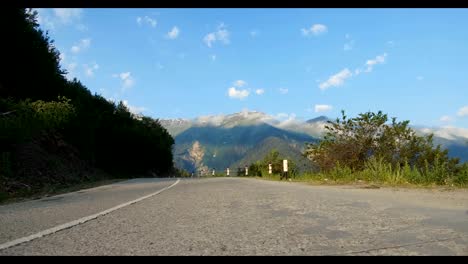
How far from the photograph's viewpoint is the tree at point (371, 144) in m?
18.4

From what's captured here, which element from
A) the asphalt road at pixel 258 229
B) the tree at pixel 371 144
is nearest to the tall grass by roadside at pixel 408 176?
the tree at pixel 371 144

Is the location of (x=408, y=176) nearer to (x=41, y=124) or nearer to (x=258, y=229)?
→ (x=258, y=229)

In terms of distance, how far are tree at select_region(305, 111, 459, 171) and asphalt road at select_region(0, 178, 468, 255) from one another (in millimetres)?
9500

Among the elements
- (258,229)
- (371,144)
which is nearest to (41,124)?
(371,144)

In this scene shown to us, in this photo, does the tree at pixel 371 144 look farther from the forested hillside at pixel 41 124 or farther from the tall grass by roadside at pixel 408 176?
the forested hillside at pixel 41 124

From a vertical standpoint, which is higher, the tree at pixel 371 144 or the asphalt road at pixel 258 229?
the tree at pixel 371 144

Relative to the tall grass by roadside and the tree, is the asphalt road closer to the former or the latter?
the tall grass by roadside

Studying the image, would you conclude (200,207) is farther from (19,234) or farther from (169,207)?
(19,234)

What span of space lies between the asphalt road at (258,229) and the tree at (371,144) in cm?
950

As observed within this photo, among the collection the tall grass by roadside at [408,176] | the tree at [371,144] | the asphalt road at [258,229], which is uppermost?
the tree at [371,144]

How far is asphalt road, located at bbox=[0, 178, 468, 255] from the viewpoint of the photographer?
461 centimetres

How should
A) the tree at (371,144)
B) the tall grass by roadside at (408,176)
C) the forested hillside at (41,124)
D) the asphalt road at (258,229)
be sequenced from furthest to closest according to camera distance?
the forested hillside at (41,124), the tree at (371,144), the tall grass by roadside at (408,176), the asphalt road at (258,229)

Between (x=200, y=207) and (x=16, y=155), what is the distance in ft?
55.9
